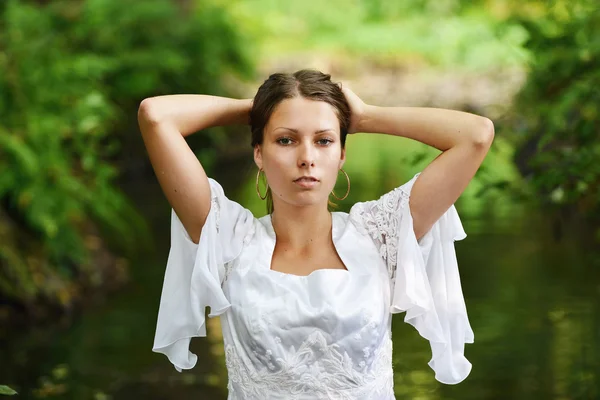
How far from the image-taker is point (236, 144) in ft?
54.2

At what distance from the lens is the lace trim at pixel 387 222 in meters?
2.47

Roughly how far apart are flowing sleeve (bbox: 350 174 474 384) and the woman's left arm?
4 centimetres

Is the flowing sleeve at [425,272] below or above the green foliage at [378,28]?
below

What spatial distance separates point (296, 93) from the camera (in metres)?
2.40

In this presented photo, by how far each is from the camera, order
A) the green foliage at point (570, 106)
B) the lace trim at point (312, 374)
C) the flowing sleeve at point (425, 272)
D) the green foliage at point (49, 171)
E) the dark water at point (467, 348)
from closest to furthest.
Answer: the lace trim at point (312, 374) < the flowing sleeve at point (425, 272) < the green foliage at point (570, 106) < the dark water at point (467, 348) < the green foliage at point (49, 171)

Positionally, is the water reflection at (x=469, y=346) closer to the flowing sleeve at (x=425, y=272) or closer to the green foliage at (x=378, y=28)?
the flowing sleeve at (x=425, y=272)

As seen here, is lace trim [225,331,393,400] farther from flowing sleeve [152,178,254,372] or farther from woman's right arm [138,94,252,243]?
woman's right arm [138,94,252,243]

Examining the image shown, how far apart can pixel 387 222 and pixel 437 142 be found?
22 centimetres

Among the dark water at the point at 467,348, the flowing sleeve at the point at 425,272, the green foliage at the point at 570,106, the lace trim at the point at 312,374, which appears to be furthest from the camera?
the dark water at the point at 467,348

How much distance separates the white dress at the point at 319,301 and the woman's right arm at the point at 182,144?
4 centimetres

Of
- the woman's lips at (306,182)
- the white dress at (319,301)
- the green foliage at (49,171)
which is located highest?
the green foliage at (49,171)

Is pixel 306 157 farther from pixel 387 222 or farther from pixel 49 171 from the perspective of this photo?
pixel 49 171

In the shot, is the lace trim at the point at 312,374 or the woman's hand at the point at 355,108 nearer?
the lace trim at the point at 312,374

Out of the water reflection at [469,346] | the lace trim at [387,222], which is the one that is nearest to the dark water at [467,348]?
the water reflection at [469,346]
